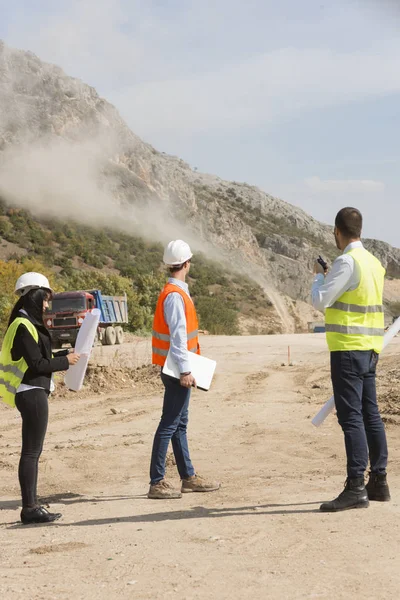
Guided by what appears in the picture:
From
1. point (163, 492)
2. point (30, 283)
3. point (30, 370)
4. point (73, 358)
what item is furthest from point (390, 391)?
point (30, 283)

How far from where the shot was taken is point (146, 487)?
7480mm

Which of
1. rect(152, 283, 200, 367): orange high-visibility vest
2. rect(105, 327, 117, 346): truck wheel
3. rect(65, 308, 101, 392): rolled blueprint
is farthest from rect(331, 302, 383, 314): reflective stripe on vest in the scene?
rect(105, 327, 117, 346): truck wheel

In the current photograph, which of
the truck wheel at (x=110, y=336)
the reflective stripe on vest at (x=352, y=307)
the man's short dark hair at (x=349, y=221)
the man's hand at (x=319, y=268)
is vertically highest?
the man's short dark hair at (x=349, y=221)

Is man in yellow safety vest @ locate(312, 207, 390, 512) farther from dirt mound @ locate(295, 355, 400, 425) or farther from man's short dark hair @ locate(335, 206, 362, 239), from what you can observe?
dirt mound @ locate(295, 355, 400, 425)

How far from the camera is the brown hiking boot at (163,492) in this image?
6.66 meters

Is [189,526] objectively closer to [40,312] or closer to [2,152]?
[40,312]

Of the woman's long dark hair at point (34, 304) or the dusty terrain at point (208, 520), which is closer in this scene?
the dusty terrain at point (208, 520)

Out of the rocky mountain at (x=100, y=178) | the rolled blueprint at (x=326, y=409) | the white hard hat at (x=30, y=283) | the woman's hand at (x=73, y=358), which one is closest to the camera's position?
the white hard hat at (x=30, y=283)

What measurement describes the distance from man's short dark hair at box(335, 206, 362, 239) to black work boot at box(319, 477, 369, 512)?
5.82ft

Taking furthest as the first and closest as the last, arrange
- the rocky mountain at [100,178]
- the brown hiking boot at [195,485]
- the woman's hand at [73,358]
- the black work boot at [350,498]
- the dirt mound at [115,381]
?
the rocky mountain at [100,178] → the dirt mound at [115,381] → the brown hiking boot at [195,485] → the woman's hand at [73,358] → the black work boot at [350,498]

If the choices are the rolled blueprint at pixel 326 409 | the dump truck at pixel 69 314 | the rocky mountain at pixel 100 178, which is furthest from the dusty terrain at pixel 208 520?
the rocky mountain at pixel 100 178

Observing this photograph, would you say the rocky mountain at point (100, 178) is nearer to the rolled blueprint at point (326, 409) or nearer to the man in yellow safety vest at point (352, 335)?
the rolled blueprint at point (326, 409)

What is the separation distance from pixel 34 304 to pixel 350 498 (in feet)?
8.93

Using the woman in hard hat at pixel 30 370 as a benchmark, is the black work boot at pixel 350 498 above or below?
below
